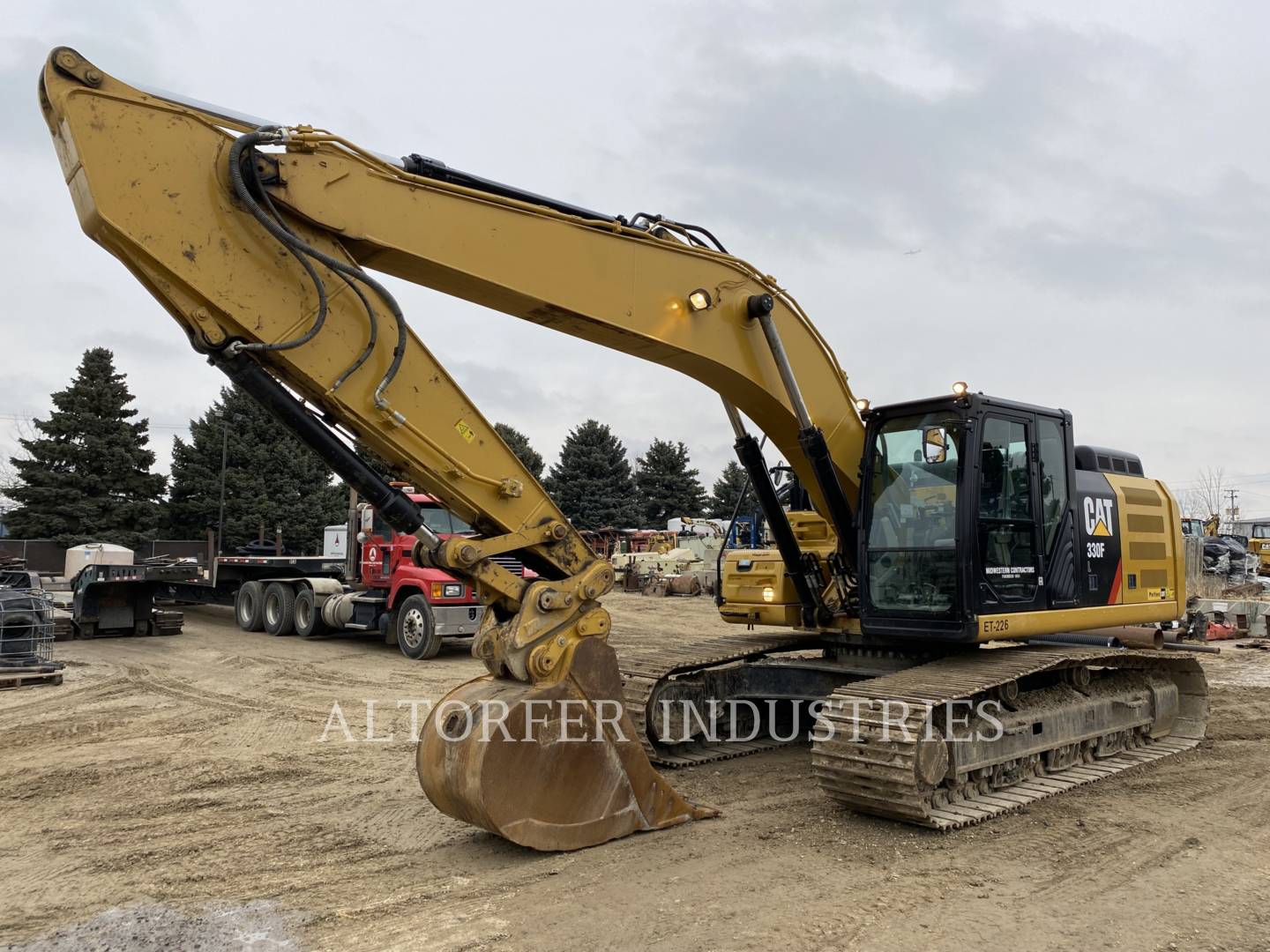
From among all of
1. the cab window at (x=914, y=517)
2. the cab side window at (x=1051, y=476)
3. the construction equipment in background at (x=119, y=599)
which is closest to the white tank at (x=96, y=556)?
the construction equipment in background at (x=119, y=599)

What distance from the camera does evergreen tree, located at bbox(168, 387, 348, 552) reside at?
4225 cm

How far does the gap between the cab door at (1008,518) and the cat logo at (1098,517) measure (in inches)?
30.4

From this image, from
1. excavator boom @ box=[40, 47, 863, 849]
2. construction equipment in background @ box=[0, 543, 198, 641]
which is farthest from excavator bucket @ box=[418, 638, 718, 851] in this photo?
construction equipment in background @ box=[0, 543, 198, 641]

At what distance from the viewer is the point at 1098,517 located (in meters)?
7.62

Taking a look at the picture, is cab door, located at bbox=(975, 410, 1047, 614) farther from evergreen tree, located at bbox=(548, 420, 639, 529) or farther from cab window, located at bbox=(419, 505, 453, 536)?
evergreen tree, located at bbox=(548, 420, 639, 529)

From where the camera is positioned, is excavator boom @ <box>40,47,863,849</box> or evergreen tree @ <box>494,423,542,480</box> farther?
evergreen tree @ <box>494,423,542,480</box>

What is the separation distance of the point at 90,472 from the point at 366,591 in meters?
27.2

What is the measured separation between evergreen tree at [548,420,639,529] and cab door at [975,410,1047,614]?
5297 centimetres

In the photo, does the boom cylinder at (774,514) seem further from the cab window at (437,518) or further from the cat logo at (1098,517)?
the cab window at (437,518)

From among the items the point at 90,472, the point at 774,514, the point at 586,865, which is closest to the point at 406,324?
the point at 586,865

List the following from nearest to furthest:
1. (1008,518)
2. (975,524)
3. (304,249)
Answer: (304,249), (975,524), (1008,518)

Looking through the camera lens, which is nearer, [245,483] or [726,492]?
[245,483]

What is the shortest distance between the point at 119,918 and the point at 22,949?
40 centimetres

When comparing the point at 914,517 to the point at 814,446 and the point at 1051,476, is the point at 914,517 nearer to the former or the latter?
the point at 814,446
